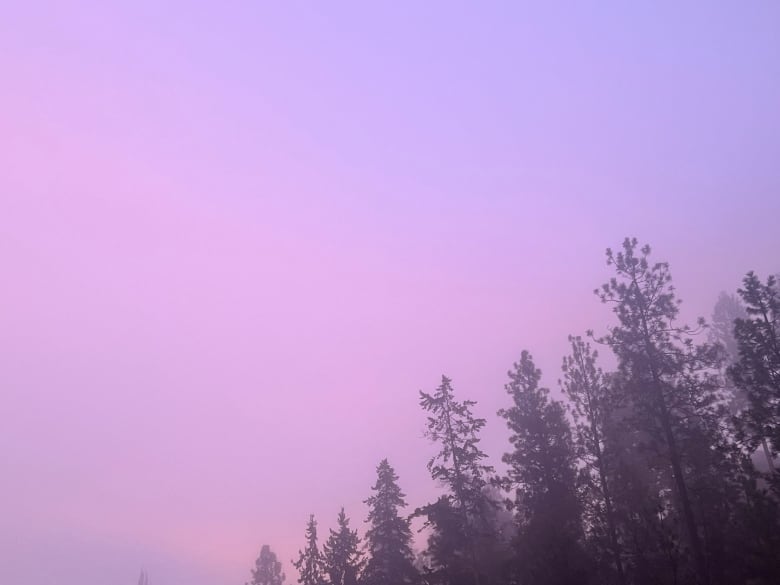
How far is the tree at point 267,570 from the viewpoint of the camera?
7594 cm

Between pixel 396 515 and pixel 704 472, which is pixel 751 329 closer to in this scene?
pixel 704 472

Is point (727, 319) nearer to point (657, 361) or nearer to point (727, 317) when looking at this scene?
point (727, 317)

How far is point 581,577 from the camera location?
22453 mm

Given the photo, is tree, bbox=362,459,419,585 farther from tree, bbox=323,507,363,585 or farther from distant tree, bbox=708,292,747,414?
distant tree, bbox=708,292,747,414

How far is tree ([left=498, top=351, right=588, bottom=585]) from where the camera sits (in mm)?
31578

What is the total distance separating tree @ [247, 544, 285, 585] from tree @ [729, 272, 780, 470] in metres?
66.7

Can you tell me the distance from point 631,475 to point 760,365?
856cm

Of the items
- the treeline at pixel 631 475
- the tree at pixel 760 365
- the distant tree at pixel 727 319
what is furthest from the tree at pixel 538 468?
the distant tree at pixel 727 319

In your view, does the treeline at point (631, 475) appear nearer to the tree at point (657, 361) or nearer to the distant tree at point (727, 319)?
the tree at point (657, 361)

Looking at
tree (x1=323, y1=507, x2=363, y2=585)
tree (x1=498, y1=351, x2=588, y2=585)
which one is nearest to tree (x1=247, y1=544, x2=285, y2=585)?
tree (x1=323, y1=507, x2=363, y2=585)

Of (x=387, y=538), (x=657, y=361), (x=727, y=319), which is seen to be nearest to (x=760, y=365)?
(x=657, y=361)

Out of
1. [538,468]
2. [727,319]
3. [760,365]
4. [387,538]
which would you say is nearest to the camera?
[760,365]

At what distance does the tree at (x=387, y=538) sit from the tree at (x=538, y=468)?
33.3 ft

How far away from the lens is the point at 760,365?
85.4 feet
